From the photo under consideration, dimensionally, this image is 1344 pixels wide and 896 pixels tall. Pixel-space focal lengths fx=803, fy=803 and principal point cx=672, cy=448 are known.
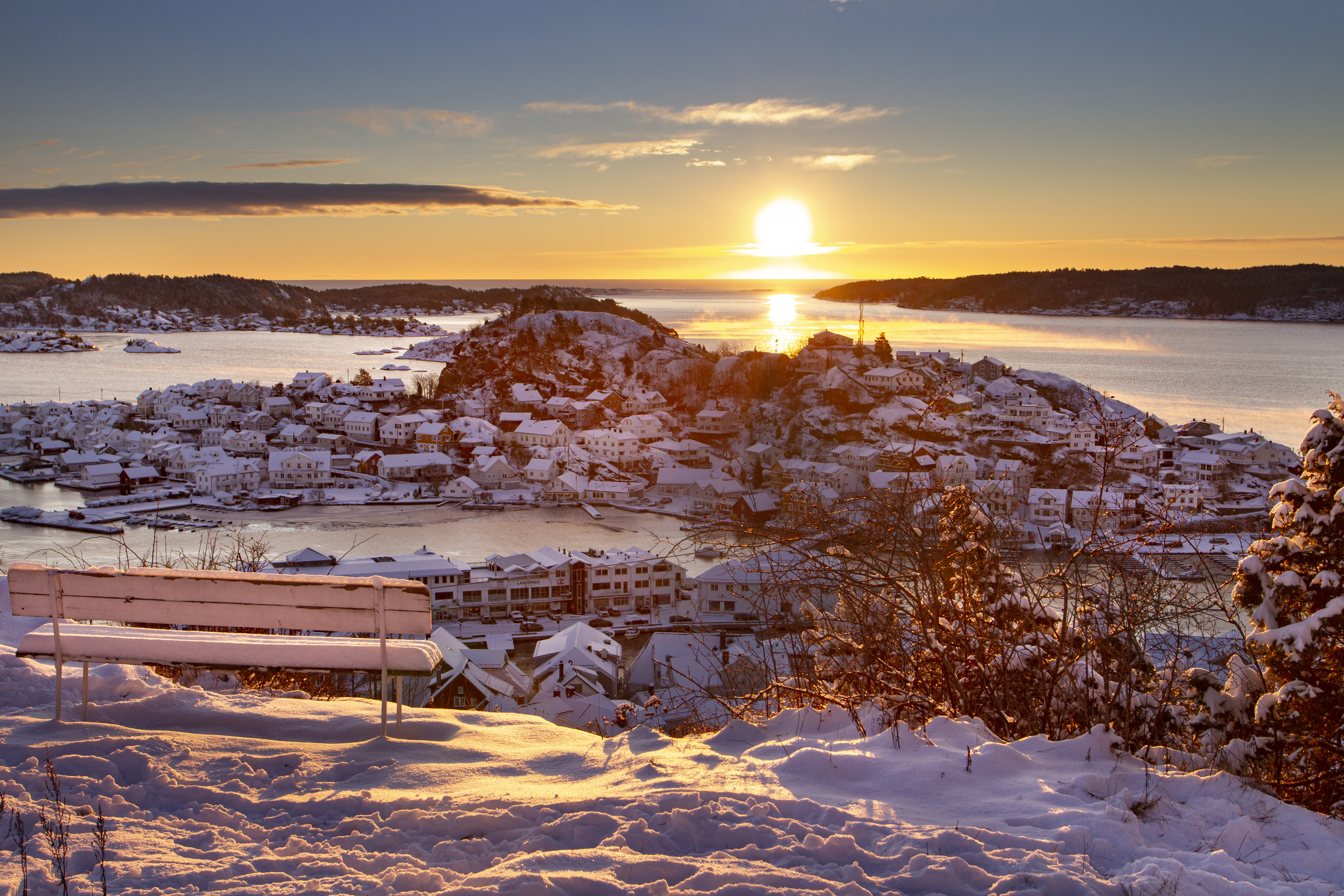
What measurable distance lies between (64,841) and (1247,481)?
84.4 ft

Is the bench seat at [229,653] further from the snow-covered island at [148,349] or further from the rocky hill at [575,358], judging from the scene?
the snow-covered island at [148,349]

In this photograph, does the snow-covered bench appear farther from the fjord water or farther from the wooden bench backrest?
the fjord water

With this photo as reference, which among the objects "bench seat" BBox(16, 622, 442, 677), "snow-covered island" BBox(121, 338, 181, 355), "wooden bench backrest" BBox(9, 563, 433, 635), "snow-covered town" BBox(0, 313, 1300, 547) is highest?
"snow-covered island" BBox(121, 338, 181, 355)

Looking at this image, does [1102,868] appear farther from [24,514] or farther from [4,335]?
[4,335]

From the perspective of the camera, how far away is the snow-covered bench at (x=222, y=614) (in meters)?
2.39

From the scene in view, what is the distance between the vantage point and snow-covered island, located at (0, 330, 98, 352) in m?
64.7

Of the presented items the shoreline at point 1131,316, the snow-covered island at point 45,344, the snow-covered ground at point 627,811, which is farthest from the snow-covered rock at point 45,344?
the shoreline at point 1131,316

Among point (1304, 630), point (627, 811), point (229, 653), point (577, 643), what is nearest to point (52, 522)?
point (577, 643)

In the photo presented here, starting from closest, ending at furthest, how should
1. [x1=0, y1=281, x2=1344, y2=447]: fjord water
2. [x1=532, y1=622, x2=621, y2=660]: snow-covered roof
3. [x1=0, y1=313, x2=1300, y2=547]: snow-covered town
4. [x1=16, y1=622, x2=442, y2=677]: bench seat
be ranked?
[x1=16, y1=622, x2=442, y2=677]: bench seat < [x1=532, y1=622, x2=621, y2=660]: snow-covered roof < [x1=0, y1=313, x2=1300, y2=547]: snow-covered town < [x1=0, y1=281, x2=1344, y2=447]: fjord water

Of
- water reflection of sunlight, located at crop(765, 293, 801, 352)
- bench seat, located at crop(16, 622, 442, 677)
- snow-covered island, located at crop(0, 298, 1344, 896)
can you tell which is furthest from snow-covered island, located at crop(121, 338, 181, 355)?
bench seat, located at crop(16, 622, 442, 677)

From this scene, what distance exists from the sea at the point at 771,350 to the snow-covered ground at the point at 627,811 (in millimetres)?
Result: 1094

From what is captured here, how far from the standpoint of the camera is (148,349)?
6575 centimetres

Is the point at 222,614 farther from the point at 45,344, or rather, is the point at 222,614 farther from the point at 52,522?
the point at 45,344

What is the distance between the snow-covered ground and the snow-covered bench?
203 mm
